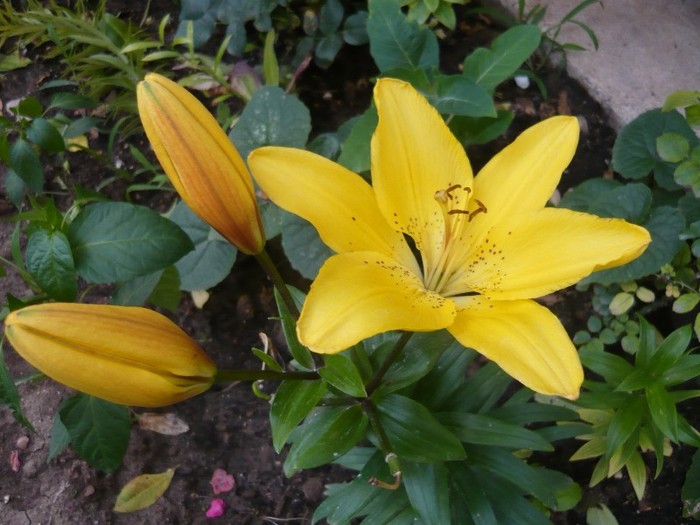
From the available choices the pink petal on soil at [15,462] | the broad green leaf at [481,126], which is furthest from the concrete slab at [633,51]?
the pink petal on soil at [15,462]

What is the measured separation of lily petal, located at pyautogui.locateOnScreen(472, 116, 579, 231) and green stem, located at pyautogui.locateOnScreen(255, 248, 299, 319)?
32cm

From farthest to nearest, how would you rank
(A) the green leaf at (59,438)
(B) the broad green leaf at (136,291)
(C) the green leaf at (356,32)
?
(C) the green leaf at (356,32)
(A) the green leaf at (59,438)
(B) the broad green leaf at (136,291)

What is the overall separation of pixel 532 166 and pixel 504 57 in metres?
0.70

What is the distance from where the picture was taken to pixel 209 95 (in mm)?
2141

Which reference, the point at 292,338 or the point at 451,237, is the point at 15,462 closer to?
the point at 292,338

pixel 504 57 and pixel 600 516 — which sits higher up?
pixel 504 57

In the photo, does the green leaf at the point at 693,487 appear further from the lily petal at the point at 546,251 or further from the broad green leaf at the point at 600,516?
the lily petal at the point at 546,251

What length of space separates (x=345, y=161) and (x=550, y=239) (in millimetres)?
682

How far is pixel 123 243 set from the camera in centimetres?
114

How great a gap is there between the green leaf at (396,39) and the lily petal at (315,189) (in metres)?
0.72

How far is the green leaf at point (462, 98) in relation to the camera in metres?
1.41

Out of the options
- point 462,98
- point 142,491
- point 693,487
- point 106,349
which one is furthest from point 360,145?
point 693,487

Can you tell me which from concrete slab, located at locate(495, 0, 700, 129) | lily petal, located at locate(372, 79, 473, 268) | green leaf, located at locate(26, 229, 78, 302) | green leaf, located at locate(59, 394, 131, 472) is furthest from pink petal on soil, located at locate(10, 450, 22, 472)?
concrete slab, located at locate(495, 0, 700, 129)

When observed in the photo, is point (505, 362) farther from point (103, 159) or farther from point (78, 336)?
point (103, 159)
